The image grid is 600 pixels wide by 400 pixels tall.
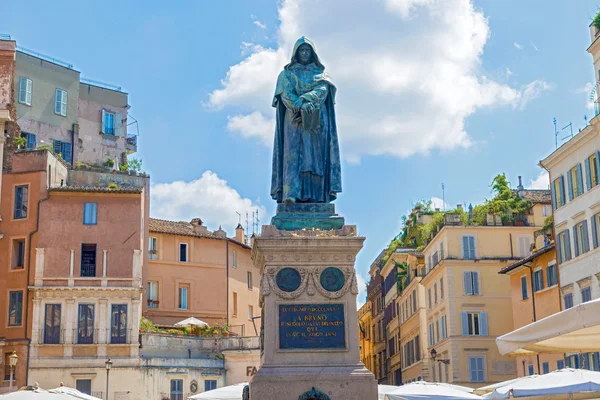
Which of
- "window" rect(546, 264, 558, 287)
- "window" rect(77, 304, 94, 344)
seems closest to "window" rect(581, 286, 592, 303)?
"window" rect(546, 264, 558, 287)

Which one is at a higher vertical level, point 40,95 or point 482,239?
point 40,95

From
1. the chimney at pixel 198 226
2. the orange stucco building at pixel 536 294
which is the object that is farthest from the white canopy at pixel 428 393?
the chimney at pixel 198 226

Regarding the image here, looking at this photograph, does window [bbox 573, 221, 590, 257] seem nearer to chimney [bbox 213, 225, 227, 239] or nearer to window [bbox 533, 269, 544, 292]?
window [bbox 533, 269, 544, 292]

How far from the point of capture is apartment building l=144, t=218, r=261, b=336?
6494 cm

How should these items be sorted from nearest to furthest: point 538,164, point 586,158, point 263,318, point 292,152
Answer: point 263,318 → point 292,152 → point 586,158 → point 538,164

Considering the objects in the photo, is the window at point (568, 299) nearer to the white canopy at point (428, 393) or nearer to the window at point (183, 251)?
the white canopy at point (428, 393)

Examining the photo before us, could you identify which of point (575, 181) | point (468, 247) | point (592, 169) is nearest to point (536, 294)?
point (575, 181)

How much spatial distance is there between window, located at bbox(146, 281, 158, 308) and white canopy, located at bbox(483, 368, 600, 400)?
44.6m

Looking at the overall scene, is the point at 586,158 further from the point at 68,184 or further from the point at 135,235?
the point at 68,184

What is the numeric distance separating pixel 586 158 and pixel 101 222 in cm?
2887

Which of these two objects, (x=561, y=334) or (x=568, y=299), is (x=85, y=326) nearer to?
(x=568, y=299)

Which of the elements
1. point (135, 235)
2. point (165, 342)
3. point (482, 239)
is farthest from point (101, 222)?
point (482, 239)

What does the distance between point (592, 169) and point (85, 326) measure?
29.7m

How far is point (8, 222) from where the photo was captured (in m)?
55.5
